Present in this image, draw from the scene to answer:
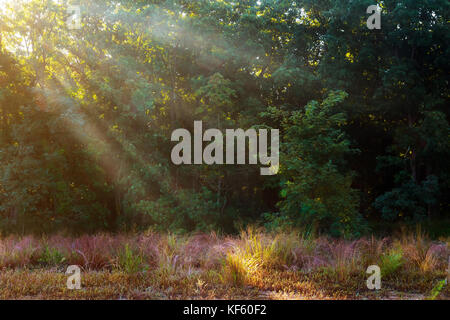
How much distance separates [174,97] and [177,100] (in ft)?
0.98

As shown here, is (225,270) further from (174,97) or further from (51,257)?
(174,97)

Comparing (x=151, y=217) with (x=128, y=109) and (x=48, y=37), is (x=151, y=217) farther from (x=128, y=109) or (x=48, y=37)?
(x=48, y=37)

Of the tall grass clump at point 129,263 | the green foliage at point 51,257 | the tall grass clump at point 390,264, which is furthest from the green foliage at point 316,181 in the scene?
the green foliage at point 51,257

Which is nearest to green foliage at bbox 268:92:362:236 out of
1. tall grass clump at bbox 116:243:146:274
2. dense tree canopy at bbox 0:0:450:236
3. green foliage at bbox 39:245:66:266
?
dense tree canopy at bbox 0:0:450:236

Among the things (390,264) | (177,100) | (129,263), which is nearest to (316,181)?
(390,264)

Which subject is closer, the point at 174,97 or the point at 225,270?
the point at 225,270

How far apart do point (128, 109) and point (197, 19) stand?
4.91 m

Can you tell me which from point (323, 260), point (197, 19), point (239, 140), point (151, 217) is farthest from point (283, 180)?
point (197, 19)

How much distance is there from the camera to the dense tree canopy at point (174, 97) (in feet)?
49.2

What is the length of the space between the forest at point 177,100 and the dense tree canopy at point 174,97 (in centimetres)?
7

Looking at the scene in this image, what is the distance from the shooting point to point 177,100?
56.0 ft

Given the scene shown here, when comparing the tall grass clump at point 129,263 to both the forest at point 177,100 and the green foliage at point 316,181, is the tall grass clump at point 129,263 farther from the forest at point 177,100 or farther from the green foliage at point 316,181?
the forest at point 177,100

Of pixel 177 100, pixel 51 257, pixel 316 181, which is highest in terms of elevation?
pixel 177 100

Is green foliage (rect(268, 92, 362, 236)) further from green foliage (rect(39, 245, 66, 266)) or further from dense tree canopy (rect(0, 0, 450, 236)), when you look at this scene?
green foliage (rect(39, 245, 66, 266))
